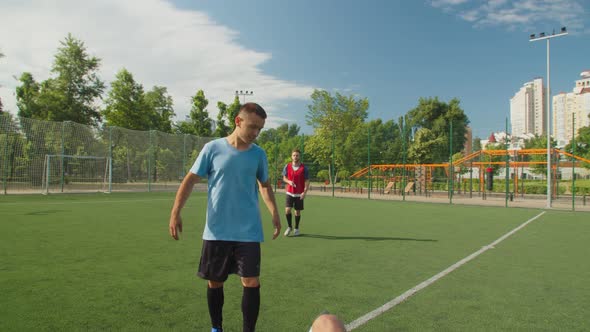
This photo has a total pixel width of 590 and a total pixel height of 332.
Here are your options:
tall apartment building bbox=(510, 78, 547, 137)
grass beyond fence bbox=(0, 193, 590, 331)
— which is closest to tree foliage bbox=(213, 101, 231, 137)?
grass beyond fence bbox=(0, 193, 590, 331)

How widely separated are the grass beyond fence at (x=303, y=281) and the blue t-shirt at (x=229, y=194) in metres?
0.92

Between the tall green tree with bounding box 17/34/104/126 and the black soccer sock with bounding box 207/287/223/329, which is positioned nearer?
the black soccer sock with bounding box 207/287/223/329

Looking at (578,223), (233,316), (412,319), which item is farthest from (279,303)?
(578,223)

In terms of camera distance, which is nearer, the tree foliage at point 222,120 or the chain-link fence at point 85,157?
the chain-link fence at point 85,157

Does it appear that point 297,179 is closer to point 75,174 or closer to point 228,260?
point 228,260

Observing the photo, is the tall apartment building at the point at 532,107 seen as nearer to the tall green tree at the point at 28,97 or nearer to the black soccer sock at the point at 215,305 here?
the tall green tree at the point at 28,97

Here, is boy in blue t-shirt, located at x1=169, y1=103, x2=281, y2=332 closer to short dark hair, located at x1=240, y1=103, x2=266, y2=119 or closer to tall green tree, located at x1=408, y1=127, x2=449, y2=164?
short dark hair, located at x1=240, y1=103, x2=266, y2=119

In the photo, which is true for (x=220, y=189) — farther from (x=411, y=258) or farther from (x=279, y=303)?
(x=411, y=258)

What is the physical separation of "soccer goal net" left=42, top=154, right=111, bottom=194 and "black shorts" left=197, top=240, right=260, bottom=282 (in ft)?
70.4

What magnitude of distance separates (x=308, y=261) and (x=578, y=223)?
10.8 metres

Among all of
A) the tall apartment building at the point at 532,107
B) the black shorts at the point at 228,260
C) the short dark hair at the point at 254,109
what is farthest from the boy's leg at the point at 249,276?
the tall apartment building at the point at 532,107

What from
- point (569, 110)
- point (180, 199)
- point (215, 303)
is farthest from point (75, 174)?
point (569, 110)

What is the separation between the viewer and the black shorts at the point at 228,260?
299 centimetres

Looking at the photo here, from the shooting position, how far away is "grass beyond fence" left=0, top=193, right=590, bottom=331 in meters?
3.55
